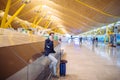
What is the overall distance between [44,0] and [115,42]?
52.2 feet

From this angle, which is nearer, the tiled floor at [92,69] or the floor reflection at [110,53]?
the tiled floor at [92,69]

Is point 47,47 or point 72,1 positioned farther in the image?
point 72,1

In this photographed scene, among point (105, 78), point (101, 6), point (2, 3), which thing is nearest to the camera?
point (105, 78)

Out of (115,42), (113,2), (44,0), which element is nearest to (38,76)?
(113,2)

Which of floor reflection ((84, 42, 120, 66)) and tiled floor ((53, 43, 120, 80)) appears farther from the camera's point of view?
floor reflection ((84, 42, 120, 66))

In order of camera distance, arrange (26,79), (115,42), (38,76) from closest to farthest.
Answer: (26,79), (38,76), (115,42)

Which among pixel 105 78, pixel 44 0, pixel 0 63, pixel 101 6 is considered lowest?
pixel 105 78

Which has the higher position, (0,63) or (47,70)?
(0,63)

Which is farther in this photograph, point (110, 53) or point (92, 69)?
point (110, 53)

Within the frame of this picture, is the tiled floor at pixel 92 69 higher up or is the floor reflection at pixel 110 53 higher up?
the tiled floor at pixel 92 69

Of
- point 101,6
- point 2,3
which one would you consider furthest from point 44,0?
point 101,6

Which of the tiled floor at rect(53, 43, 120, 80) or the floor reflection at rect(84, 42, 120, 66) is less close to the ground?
the tiled floor at rect(53, 43, 120, 80)

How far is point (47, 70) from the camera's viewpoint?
8375 mm

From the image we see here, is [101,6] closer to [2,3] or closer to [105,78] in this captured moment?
[2,3]
